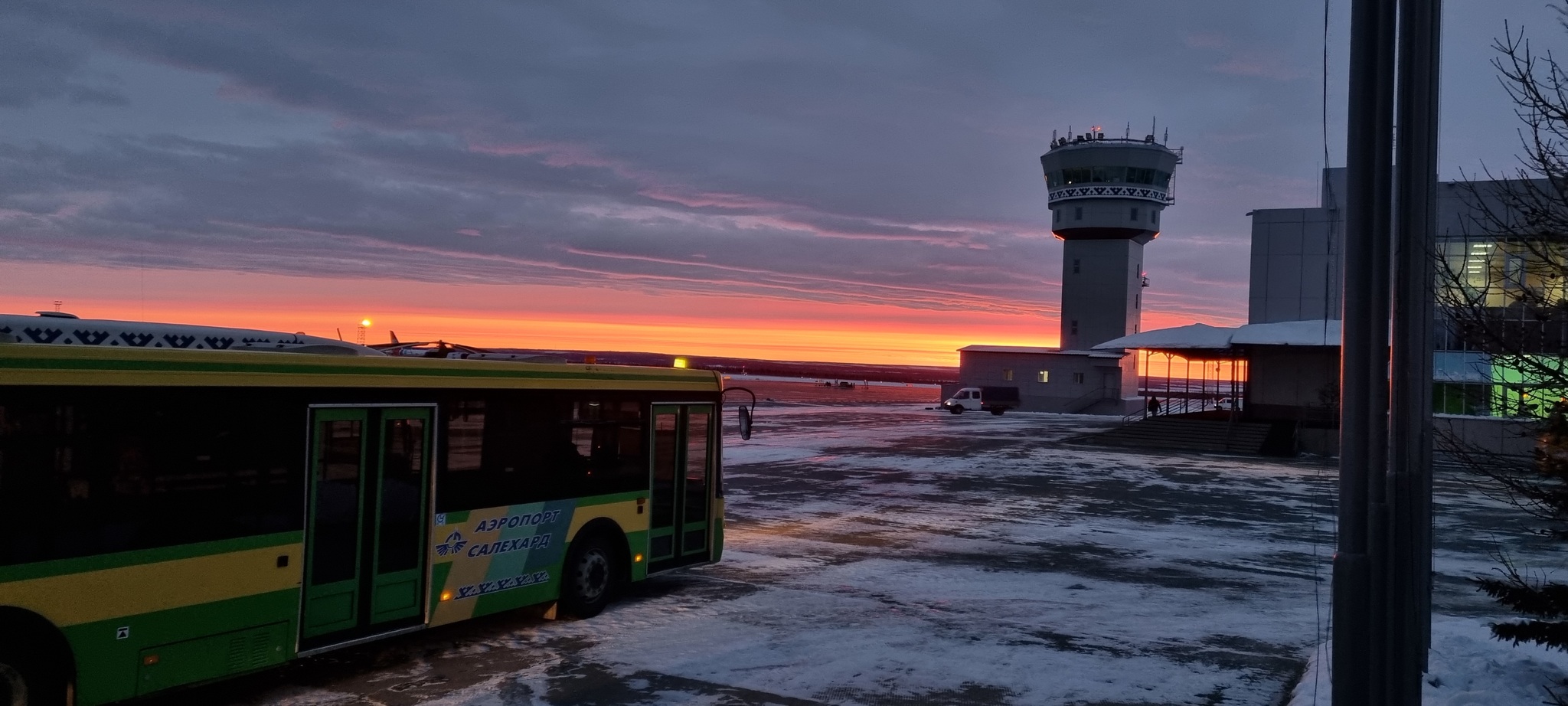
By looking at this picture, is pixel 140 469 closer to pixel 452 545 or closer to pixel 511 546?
pixel 452 545

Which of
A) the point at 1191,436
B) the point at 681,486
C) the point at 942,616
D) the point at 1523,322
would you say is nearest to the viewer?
the point at 1523,322

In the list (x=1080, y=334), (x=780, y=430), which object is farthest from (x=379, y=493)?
(x=1080, y=334)

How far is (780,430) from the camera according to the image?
44594mm

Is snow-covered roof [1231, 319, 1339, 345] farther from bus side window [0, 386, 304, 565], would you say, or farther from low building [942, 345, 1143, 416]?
bus side window [0, 386, 304, 565]

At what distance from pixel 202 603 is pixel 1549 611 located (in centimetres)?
901

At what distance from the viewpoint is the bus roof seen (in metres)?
6.43

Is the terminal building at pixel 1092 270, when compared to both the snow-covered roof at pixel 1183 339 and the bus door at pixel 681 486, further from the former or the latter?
the bus door at pixel 681 486

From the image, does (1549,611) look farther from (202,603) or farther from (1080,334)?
(1080,334)

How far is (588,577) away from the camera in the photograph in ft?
35.1

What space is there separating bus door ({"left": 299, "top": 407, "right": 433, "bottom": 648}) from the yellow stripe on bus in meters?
0.31

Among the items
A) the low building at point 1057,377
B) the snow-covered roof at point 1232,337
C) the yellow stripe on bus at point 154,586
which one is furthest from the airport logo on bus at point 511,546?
the low building at point 1057,377

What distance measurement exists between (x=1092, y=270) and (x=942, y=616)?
64154mm

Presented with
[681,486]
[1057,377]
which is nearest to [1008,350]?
[1057,377]

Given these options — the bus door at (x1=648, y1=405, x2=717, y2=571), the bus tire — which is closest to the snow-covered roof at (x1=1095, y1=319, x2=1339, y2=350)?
the bus door at (x1=648, y1=405, x2=717, y2=571)
